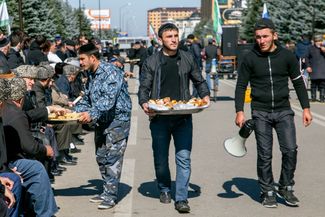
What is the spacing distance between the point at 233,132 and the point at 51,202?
24.8ft

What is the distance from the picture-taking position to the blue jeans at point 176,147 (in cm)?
716

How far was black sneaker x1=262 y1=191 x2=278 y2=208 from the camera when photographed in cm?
725

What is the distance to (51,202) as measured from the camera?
6.12 metres

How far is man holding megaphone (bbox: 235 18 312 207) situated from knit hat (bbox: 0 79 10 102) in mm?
2495

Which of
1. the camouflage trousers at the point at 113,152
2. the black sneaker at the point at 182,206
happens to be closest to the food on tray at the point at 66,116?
the camouflage trousers at the point at 113,152

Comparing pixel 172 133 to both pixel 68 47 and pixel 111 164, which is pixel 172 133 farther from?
pixel 68 47

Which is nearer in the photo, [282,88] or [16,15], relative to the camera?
[282,88]

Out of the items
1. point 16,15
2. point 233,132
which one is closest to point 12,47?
point 233,132

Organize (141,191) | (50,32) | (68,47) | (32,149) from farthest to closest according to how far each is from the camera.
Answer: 1. (50,32)
2. (68,47)
3. (141,191)
4. (32,149)

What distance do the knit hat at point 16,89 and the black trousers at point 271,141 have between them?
99.1 inches

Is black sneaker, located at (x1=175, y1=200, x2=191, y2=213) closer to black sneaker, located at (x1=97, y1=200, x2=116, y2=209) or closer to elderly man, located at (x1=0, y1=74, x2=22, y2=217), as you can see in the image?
black sneaker, located at (x1=97, y1=200, x2=116, y2=209)

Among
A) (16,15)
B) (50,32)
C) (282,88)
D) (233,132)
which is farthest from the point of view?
(50,32)

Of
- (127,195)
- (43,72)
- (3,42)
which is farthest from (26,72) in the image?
(3,42)

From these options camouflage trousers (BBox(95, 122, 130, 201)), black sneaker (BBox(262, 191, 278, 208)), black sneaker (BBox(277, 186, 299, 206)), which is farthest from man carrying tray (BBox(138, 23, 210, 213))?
black sneaker (BBox(277, 186, 299, 206))
